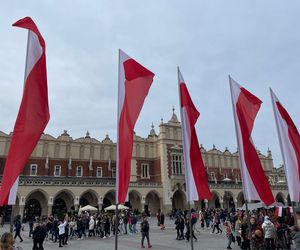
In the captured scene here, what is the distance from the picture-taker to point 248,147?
966 cm

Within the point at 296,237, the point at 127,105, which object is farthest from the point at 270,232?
the point at 127,105

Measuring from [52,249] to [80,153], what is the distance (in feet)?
87.2

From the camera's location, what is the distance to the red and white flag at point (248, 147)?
30.4 ft

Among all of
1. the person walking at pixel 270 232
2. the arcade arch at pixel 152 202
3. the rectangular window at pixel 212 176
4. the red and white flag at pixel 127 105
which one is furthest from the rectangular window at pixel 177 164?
the red and white flag at pixel 127 105

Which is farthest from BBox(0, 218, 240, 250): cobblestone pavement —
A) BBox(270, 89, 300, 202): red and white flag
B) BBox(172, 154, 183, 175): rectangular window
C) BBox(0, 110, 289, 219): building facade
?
Result: BBox(172, 154, 183, 175): rectangular window

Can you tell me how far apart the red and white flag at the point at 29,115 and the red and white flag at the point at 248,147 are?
20.1 ft

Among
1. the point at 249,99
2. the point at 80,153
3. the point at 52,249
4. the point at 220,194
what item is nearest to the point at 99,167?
the point at 80,153

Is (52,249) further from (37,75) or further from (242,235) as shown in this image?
(37,75)

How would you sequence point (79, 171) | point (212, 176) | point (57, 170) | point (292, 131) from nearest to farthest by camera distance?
point (292, 131) < point (57, 170) < point (79, 171) < point (212, 176)

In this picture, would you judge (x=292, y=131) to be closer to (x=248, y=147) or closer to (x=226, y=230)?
(x=248, y=147)

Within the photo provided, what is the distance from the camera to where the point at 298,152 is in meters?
10.2

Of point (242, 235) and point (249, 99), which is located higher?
point (249, 99)

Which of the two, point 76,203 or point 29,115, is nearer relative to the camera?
point 29,115

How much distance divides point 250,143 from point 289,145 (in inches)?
58.7
